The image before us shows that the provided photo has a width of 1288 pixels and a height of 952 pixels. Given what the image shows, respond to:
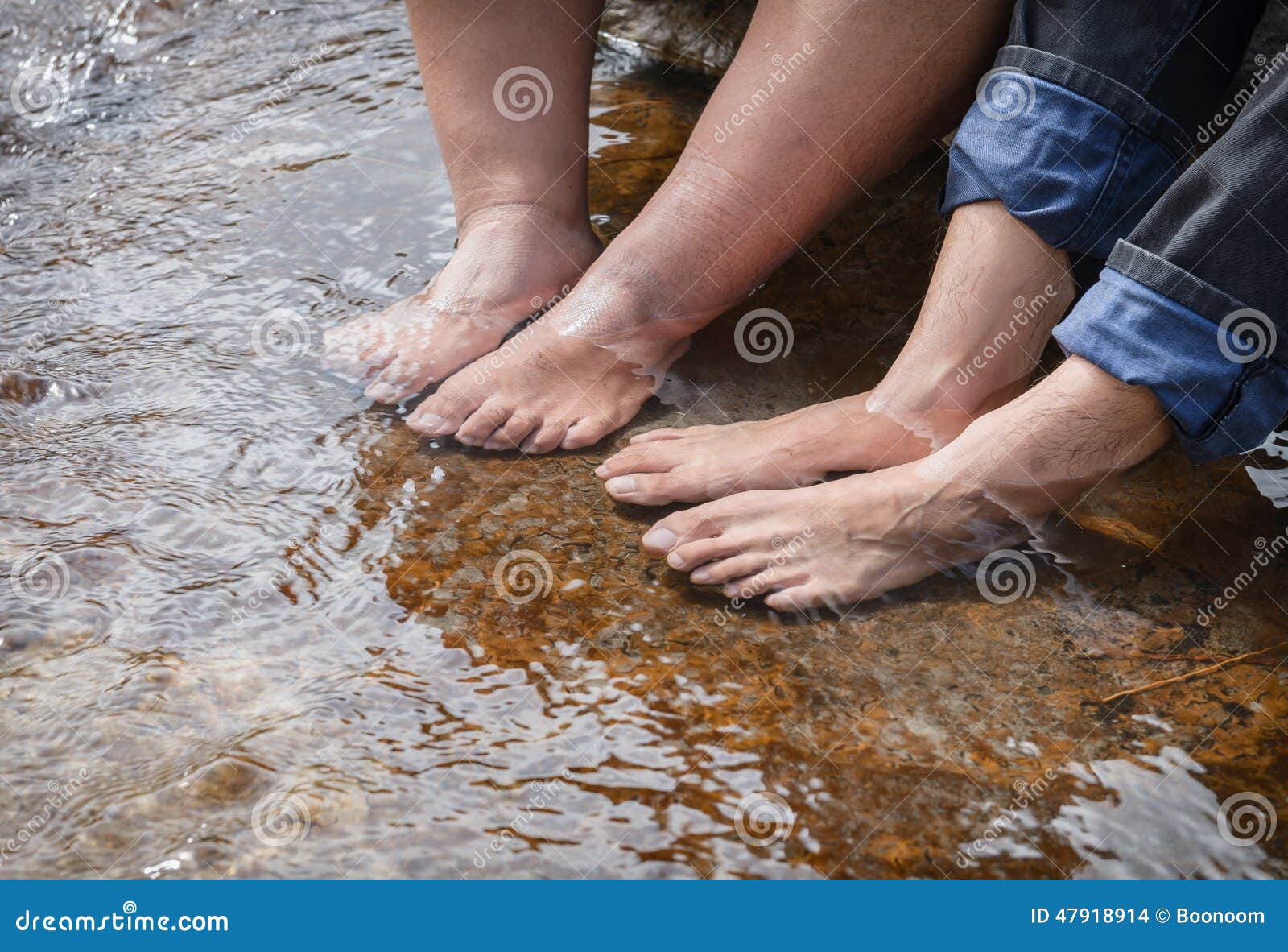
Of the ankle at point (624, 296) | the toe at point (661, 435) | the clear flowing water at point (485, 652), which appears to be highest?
the ankle at point (624, 296)

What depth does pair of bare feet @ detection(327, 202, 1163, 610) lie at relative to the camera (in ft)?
4.83

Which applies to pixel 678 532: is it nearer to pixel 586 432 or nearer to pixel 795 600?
pixel 795 600

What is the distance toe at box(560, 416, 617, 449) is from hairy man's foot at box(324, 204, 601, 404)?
262 mm

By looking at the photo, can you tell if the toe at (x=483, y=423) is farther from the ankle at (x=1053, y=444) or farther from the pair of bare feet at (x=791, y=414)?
the ankle at (x=1053, y=444)

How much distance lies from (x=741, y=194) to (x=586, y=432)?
468 millimetres

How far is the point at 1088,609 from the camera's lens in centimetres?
147

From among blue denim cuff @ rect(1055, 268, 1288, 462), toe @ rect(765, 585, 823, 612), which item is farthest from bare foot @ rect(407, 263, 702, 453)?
blue denim cuff @ rect(1055, 268, 1288, 462)

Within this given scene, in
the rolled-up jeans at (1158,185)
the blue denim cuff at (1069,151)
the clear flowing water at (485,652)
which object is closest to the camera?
the clear flowing water at (485,652)

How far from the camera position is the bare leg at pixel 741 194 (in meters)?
1.68

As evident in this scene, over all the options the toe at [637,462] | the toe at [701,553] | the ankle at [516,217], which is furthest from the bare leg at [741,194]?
the toe at [701,553]

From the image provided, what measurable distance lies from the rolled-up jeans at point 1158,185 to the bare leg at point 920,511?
0.09m

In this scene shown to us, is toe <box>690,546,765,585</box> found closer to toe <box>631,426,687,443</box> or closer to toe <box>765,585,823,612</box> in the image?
toe <box>765,585,823,612</box>

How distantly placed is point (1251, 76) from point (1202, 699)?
156 cm

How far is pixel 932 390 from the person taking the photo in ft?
5.37
